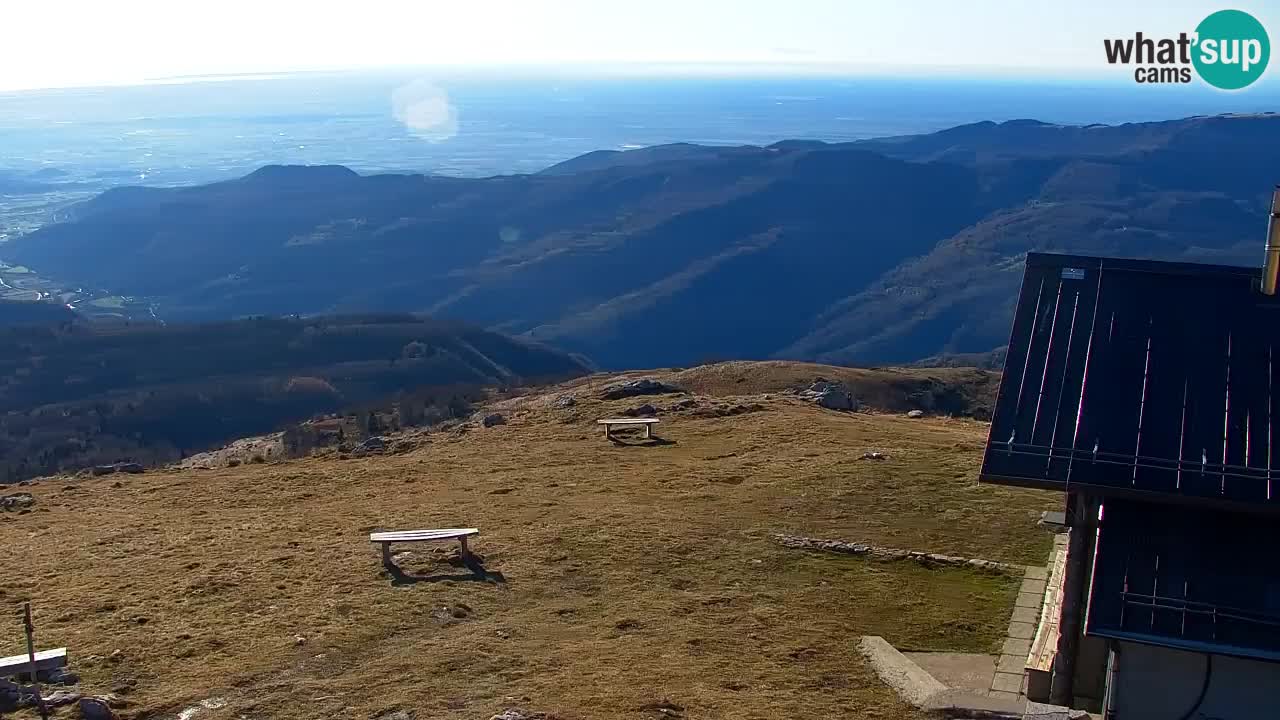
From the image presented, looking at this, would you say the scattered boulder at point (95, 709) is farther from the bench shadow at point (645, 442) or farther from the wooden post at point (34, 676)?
the bench shadow at point (645, 442)

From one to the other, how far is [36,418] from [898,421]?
213 ft

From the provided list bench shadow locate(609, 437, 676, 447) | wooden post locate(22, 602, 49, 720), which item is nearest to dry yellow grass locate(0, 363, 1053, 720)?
wooden post locate(22, 602, 49, 720)

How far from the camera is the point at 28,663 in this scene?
42.3 feet

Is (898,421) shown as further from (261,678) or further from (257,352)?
(257,352)

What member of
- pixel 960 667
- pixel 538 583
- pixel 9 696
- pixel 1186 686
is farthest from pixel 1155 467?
pixel 9 696

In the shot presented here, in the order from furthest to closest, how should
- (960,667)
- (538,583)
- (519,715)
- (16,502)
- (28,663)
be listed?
1. (16,502)
2. (538,583)
3. (960,667)
4. (28,663)
5. (519,715)

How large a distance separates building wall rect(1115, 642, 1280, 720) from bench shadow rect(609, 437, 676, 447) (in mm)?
18620

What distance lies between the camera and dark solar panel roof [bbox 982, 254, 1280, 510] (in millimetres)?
11117

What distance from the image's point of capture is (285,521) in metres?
22.3

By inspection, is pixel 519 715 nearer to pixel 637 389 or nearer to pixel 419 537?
pixel 419 537

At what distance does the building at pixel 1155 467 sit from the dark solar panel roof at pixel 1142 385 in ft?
0.05

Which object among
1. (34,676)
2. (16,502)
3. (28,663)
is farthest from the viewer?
(16,502)

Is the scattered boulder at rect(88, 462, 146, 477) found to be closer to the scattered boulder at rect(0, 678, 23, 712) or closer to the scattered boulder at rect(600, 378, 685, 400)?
the scattered boulder at rect(600, 378, 685, 400)

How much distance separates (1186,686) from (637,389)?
92.8 ft
